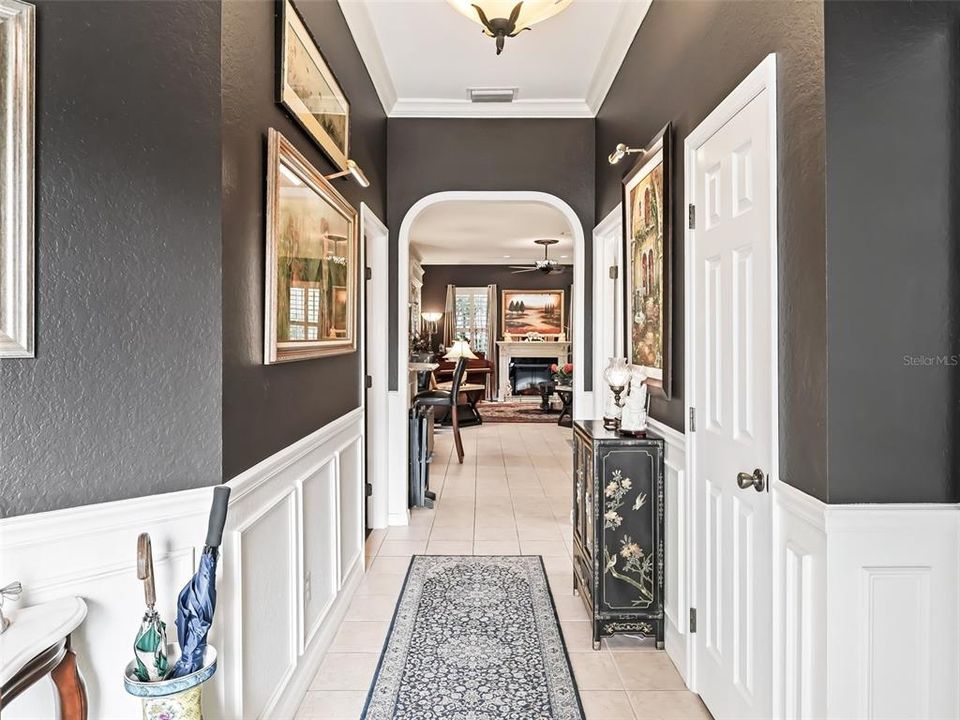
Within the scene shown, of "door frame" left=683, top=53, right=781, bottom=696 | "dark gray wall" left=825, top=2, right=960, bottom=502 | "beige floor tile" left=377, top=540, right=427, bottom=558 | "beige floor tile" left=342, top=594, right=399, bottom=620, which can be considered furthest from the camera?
"beige floor tile" left=377, top=540, right=427, bottom=558

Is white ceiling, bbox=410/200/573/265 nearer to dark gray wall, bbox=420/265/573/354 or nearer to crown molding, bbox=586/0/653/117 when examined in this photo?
dark gray wall, bbox=420/265/573/354

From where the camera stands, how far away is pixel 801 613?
1577 mm

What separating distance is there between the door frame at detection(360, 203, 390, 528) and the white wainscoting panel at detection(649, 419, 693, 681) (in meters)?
2.22

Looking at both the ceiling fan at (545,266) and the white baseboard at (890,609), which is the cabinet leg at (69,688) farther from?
the ceiling fan at (545,266)

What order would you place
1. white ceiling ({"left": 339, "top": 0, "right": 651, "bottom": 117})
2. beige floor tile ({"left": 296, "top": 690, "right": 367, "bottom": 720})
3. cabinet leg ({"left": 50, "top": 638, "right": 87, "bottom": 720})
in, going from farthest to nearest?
white ceiling ({"left": 339, "top": 0, "right": 651, "bottom": 117}) < beige floor tile ({"left": 296, "top": 690, "right": 367, "bottom": 720}) < cabinet leg ({"left": 50, "top": 638, "right": 87, "bottom": 720})

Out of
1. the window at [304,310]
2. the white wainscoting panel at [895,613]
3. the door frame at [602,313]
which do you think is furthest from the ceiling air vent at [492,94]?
the white wainscoting panel at [895,613]

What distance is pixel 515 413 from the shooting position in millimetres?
11398

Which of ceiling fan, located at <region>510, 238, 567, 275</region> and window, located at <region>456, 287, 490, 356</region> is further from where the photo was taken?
window, located at <region>456, 287, 490, 356</region>

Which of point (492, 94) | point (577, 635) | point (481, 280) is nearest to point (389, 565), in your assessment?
point (577, 635)

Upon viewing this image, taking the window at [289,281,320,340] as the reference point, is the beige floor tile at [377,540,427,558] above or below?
below

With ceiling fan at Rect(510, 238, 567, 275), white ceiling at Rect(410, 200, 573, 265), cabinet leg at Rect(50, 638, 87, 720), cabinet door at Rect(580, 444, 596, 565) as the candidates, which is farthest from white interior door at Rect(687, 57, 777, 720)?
ceiling fan at Rect(510, 238, 567, 275)

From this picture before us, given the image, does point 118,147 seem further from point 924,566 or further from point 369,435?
point 369,435

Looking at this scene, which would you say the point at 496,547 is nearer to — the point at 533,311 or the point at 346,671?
the point at 346,671

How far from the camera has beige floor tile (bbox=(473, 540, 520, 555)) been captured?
398 cm
